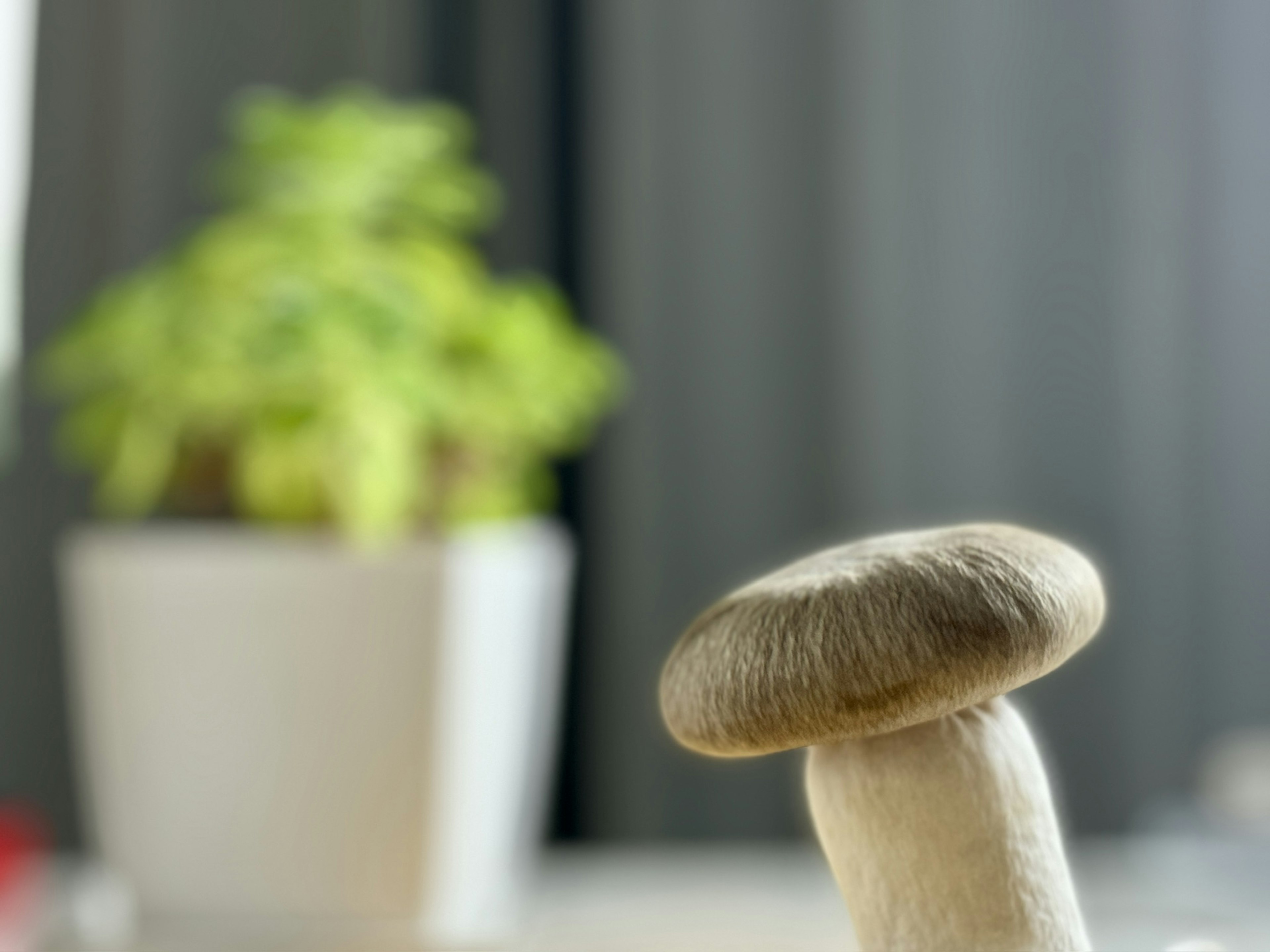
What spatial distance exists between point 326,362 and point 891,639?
67 cm

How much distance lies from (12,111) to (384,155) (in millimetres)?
527

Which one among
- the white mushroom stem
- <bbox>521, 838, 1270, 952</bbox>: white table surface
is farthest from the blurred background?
the white mushroom stem

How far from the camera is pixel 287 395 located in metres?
0.84

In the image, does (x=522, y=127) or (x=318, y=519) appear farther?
(x=522, y=127)

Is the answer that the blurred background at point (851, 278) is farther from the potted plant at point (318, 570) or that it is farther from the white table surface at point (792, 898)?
the potted plant at point (318, 570)

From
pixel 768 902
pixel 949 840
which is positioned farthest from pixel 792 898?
pixel 949 840

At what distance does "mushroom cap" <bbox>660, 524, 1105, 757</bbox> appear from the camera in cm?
20

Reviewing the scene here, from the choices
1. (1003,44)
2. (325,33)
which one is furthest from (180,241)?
(1003,44)

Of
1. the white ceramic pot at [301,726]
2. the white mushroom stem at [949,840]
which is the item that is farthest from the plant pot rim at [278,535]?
the white mushroom stem at [949,840]

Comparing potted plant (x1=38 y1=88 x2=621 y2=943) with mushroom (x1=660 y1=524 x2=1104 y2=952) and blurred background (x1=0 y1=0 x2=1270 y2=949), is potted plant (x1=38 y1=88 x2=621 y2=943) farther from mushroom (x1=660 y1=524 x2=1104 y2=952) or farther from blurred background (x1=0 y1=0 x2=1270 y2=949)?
mushroom (x1=660 y1=524 x2=1104 y2=952)

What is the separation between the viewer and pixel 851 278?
1.30 metres

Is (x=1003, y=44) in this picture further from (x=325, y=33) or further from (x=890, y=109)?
(x=325, y=33)

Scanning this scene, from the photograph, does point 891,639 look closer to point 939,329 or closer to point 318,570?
point 318,570

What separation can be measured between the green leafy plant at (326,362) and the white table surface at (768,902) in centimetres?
27
